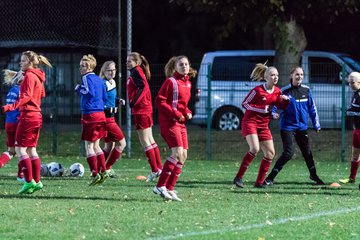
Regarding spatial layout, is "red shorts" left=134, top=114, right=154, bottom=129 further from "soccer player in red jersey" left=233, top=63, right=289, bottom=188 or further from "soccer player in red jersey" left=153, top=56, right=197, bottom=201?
"soccer player in red jersey" left=153, top=56, right=197, bottom=201

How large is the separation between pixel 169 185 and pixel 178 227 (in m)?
2.55

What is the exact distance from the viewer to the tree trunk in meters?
24.7

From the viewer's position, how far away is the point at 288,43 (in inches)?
979

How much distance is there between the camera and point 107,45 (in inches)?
904

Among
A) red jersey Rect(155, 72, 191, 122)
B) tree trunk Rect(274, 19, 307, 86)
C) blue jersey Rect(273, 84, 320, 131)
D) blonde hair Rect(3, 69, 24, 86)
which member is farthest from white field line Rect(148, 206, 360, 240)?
tree trunk Rect(274, 19, 307, 86)

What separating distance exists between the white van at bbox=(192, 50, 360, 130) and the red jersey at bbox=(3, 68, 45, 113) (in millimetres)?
8473

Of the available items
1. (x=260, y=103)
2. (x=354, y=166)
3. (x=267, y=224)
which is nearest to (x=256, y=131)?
(x=260, y=103)

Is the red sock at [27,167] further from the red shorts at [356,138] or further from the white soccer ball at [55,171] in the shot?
the red shorts at [356,138]

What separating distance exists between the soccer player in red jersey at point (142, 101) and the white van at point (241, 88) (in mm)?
5808

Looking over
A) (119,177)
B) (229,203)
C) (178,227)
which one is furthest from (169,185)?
(119,177)

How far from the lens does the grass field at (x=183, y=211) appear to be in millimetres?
10531

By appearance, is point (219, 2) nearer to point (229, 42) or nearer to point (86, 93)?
point (86, 93)

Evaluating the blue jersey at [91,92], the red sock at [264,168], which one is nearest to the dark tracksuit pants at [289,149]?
the red sock at [264,168]

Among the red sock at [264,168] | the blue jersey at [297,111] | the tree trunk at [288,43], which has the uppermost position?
the tree trunk at [288,43]
